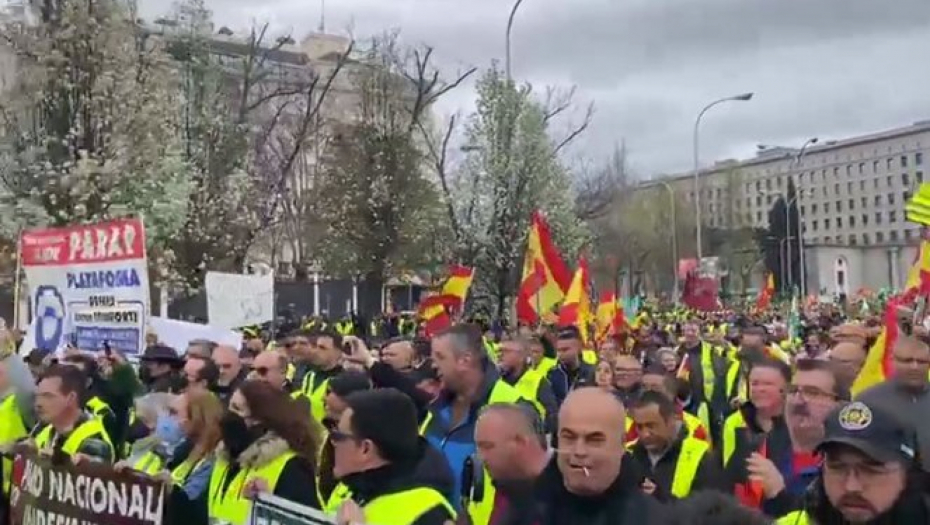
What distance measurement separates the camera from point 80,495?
5.57 m

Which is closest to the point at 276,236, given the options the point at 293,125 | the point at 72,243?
the point at 293,125

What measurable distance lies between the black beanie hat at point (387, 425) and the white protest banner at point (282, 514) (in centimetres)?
30

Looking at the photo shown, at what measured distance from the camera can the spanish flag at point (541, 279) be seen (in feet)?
51.1

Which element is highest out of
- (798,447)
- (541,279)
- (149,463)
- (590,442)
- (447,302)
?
(541,279)

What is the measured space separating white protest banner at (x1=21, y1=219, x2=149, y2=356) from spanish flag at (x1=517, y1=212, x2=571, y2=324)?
5.88 m

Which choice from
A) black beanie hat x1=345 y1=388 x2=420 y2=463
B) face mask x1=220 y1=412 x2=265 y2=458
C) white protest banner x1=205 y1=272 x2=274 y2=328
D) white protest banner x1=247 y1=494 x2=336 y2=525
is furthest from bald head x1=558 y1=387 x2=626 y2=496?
white protest banner x1=205 y1=272 x2=274 y2=328

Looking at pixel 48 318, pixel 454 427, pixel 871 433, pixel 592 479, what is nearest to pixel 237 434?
pixel 454 427

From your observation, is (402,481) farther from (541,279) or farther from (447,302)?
(447,302)

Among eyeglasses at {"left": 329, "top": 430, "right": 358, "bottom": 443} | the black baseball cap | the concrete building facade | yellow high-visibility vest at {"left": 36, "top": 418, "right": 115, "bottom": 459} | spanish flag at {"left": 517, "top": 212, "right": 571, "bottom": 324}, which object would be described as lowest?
yellow high-visibility vest at {"left": 36, "top": 418, "right": 115, "bottom": 459}

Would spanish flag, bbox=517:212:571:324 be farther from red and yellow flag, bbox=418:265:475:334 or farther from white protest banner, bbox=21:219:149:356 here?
white protest banner, bbox=21:219:149:356

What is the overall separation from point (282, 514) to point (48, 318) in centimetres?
770

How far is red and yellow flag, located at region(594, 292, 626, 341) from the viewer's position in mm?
17672

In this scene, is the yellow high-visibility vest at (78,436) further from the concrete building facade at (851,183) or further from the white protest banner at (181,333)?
the concrete building facade at (851,183)

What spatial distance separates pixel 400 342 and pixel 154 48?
82.6 feet
